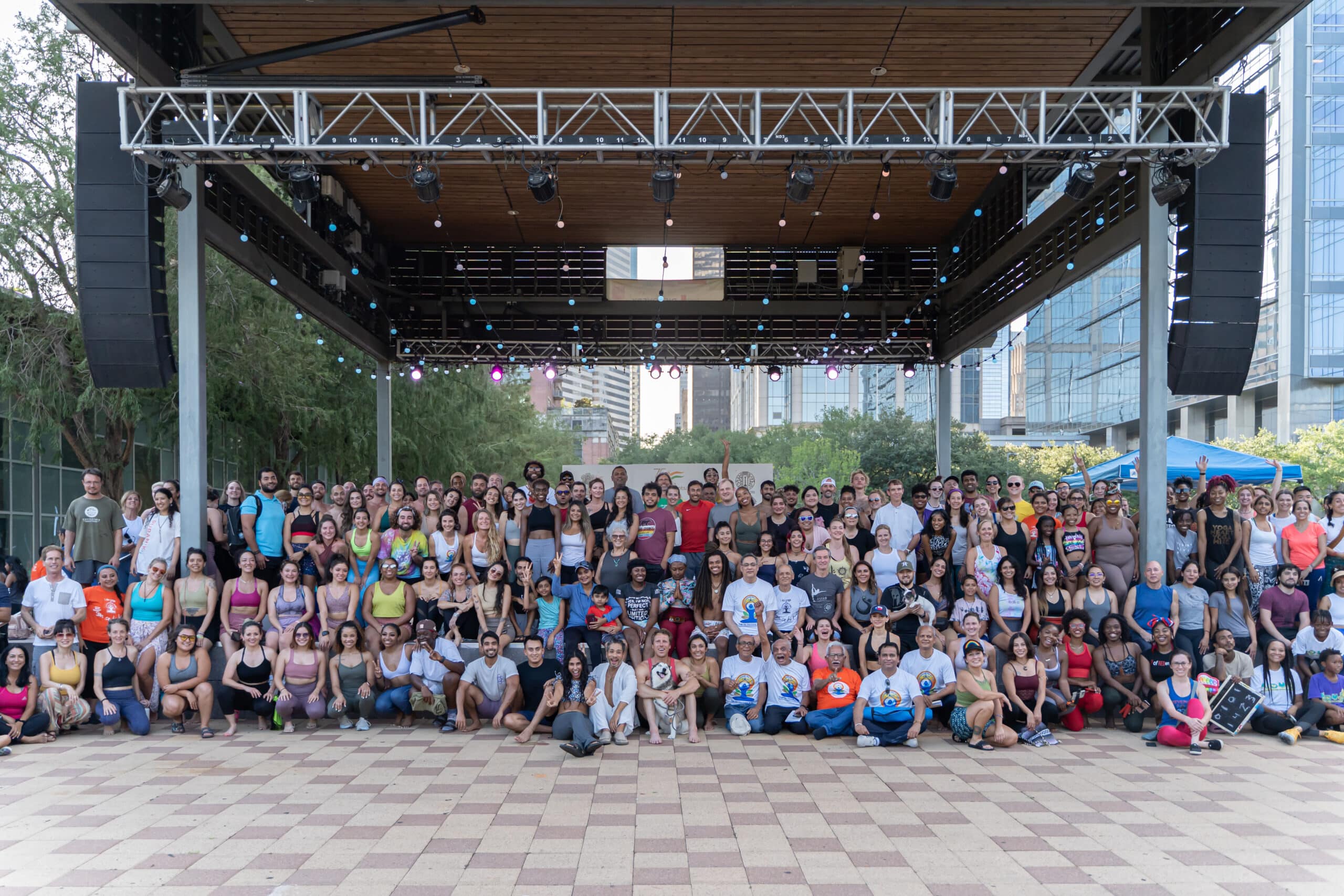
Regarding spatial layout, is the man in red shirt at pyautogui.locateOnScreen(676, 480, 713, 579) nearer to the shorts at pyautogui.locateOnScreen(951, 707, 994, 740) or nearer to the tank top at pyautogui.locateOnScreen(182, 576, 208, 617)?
the shorts at pyautogui.locateOnScreen(951, 707, 994, 740)

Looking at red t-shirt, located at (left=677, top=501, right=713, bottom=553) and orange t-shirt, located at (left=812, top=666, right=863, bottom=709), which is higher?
red t-shirt, located at (left=677, top=501, right=713, bottom=553)

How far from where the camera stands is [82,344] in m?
11.6

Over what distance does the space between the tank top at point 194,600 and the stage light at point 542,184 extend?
4336 millimetres

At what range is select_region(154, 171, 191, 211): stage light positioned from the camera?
25.1 ft

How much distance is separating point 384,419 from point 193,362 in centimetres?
733

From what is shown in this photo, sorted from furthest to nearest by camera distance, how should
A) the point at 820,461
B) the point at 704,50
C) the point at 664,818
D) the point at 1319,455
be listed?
the point at 820,461
the point at 1319,455
the point at 704,50
the point at 664,818

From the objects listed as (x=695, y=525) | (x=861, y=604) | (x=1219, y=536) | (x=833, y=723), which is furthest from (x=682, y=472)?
(x=833, y=723)

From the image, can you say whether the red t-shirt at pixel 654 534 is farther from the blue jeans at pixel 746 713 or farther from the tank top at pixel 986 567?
the tank top at pixel 986 567

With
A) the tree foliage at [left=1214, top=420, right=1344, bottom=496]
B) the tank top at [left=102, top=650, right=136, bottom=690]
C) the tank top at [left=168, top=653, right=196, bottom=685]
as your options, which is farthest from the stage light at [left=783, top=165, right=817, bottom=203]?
the tree foliage at [left=1214, top=420, right=1344, bottom=496]

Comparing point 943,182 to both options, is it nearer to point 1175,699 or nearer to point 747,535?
point 747,535

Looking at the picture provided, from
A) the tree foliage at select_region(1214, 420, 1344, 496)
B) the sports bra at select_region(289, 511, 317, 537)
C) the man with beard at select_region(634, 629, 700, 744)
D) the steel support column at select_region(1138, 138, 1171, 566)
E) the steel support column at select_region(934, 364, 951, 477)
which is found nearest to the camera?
the man with beard at select_region(634, 629, 700, 744)

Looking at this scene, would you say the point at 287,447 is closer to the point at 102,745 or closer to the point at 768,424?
the point at 102,745

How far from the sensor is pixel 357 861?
4.48 meters

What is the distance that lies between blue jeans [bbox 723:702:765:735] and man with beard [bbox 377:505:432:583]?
9.32 feet
